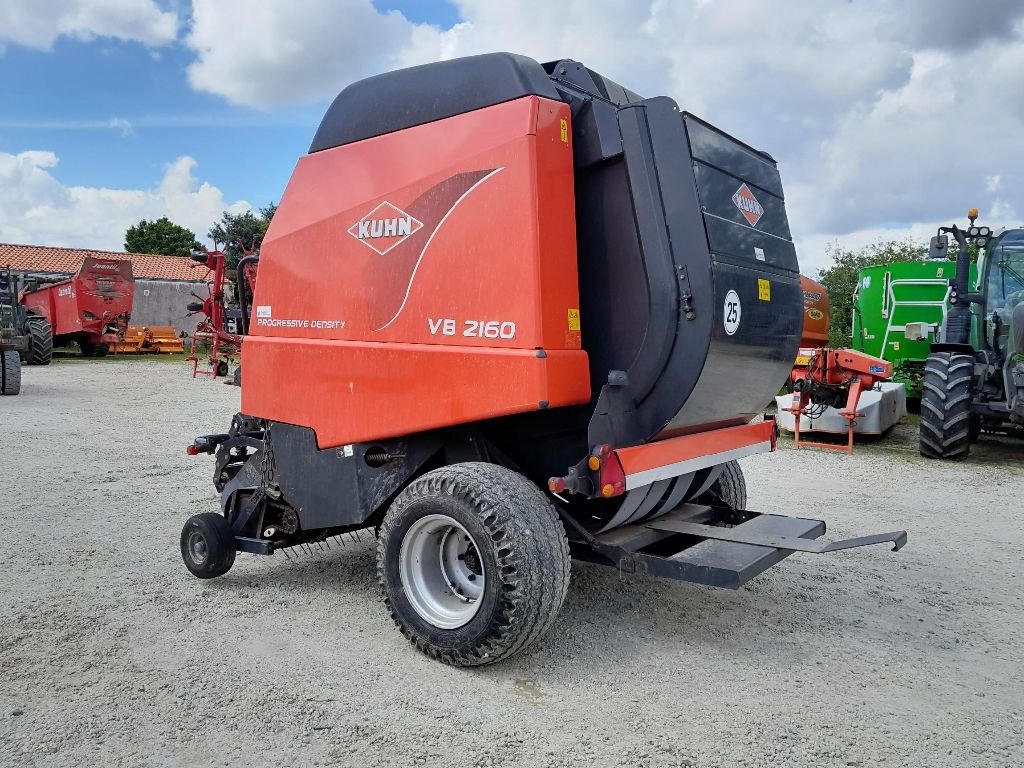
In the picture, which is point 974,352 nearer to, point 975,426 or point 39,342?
point 975,426

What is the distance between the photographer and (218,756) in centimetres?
273

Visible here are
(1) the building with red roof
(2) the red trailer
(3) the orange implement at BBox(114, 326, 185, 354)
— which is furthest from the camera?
(1) the building with red roof

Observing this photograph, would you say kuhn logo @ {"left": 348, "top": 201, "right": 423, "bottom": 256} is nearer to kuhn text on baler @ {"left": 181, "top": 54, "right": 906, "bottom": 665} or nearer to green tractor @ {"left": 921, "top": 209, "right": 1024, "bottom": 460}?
kuhn text on baler @ {"left": 181, "top": 54, "right": 906, "bottom": 665}

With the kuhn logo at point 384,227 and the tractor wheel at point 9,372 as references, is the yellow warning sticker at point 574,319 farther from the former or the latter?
the tractor wheel at point 9,372

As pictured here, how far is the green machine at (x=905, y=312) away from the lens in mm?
11445

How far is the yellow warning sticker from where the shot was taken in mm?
3461

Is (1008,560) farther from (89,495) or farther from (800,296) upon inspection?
(89,495)

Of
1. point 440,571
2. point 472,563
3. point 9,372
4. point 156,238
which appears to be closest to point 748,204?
point 472,563

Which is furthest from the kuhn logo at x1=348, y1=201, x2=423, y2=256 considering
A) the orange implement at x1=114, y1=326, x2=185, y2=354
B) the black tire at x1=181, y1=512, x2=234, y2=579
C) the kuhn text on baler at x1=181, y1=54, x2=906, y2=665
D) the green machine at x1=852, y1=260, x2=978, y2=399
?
the orange implement at x1=114, y1=326, x2=185, y2=354

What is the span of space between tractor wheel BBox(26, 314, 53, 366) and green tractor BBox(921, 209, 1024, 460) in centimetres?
1859

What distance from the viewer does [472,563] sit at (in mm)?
3619

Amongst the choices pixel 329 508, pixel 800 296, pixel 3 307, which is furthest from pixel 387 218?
pixel 3 307

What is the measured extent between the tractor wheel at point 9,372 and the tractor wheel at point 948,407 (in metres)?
13.2

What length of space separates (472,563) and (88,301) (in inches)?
878
